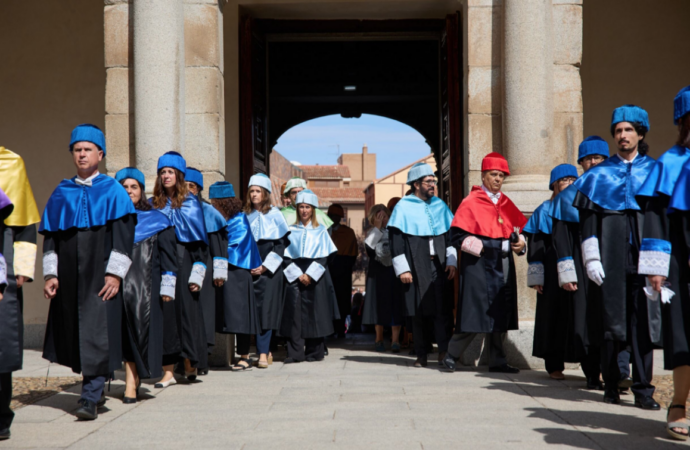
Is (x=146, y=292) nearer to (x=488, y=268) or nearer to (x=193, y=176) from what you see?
(x=193, y=176)

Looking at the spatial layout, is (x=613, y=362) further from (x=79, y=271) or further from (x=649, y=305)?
(x=79, y=271)

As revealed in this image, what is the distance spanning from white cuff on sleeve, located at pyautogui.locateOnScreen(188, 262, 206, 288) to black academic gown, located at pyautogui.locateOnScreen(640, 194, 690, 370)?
3.46 metres

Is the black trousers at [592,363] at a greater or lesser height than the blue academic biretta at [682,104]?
lesser

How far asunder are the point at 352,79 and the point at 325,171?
49577mm

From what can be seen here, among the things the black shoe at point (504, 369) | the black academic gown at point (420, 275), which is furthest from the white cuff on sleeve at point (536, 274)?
the black academic gown at point (420, 275)

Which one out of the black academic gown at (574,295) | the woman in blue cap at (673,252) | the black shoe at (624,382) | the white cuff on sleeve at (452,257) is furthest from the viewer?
the white cuff on sleeve at (452,257)

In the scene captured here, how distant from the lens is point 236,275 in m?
7.50

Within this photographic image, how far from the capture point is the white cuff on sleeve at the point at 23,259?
14.9ft

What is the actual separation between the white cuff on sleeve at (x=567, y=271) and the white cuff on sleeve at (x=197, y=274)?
268cm

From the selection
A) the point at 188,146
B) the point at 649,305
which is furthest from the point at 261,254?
the point at 649,305

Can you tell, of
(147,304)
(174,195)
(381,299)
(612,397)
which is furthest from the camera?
(381,299)

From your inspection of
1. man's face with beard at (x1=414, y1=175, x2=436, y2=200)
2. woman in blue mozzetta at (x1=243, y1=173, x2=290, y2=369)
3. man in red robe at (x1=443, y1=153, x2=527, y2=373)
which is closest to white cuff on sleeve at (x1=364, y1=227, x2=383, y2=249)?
woman in blue mozzetta at (x1=243, y1=173, x2=290, y2=369)

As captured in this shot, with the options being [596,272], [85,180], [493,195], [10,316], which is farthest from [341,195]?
[10,316]

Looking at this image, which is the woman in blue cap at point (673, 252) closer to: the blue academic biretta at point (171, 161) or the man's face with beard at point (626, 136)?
the man's face with beard at point (626, 136)
